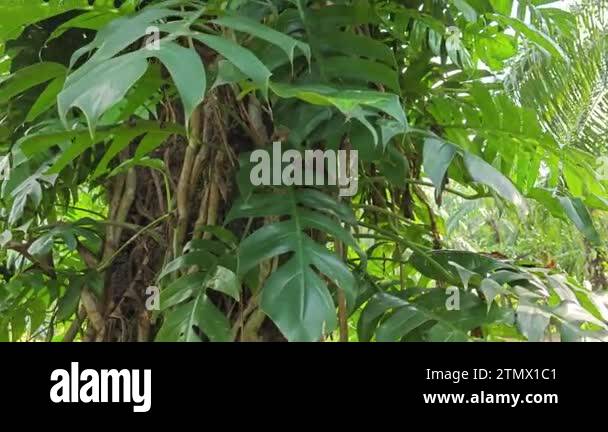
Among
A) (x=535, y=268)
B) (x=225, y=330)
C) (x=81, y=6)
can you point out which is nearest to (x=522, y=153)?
(x=535, y=268)

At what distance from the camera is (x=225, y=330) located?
31.7 inches

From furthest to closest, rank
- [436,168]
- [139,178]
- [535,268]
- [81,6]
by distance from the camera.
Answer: [139,178] < [535,268] < [81,6] < [436,168]

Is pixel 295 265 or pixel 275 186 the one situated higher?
pixel 275 186

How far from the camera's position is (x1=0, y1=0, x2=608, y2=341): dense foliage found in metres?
0.72

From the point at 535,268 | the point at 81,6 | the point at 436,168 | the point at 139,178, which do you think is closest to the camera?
the point at 436,168

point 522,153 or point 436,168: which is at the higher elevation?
point 522,153

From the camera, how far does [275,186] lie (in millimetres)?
885

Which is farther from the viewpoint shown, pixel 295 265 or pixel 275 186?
pixel 275 186

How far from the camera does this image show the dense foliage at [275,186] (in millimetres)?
720
